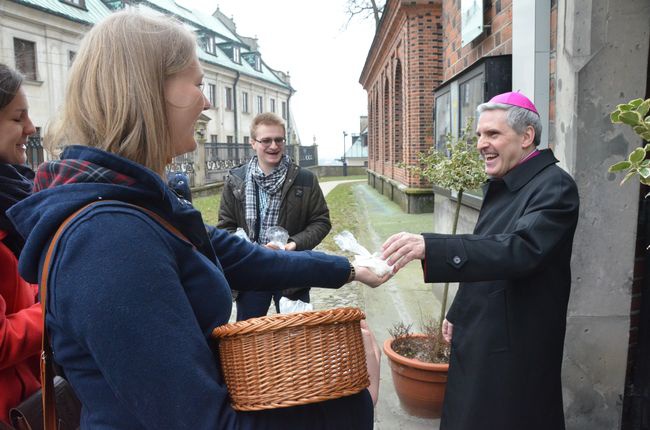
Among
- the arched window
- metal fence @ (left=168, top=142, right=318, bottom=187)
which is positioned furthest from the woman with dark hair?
the arched window

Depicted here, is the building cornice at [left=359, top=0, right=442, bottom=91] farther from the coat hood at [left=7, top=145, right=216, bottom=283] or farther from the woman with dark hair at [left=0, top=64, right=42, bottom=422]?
the coat hood at [left=7, top=145, right=216, bottom=283]

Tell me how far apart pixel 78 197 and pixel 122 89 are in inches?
10.8

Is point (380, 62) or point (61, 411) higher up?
point (380, 62)

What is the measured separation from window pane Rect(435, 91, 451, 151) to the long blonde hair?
4637 mm

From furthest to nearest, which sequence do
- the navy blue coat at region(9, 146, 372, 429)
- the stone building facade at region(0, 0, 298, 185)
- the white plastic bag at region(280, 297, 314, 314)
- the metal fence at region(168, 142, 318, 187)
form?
the stone building facade at region(0, 0, 298, 185), the metal fence at region(168, 142, 318, 187), the white plastic bag at region(280, 297, 314, 314), the navy blue coat at region(9, 146, 372, 429)

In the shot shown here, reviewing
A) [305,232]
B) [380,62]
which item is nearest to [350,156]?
[380,62]

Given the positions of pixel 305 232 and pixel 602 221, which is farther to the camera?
pixel 305 232

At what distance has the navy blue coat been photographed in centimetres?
97

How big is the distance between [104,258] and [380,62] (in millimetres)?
20127

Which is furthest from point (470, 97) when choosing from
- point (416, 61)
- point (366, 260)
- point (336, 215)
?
point (336, 215)

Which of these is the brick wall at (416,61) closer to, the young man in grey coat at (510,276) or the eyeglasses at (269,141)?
the eyeglasses at (269,141)

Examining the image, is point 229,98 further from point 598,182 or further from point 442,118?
point 598,182

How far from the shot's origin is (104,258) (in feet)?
3.18

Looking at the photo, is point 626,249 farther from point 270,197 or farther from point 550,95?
point 270,197
